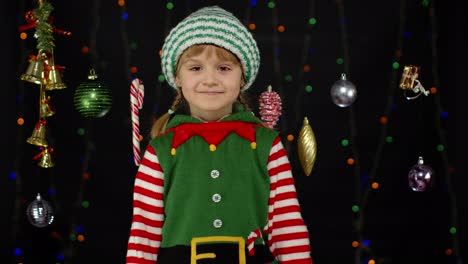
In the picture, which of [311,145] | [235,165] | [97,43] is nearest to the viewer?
[235,165]

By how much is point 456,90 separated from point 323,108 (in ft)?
2.16

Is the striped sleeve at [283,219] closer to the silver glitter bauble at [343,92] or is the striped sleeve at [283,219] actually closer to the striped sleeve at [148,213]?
the striped sleeve at [148,213]

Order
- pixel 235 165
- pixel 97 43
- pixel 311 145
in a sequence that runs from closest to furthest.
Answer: pixel 235 165 < pixel 311 145 < pixel 97 43

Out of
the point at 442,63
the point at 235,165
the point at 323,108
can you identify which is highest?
the point at 442,63

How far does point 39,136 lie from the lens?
263 centimetres

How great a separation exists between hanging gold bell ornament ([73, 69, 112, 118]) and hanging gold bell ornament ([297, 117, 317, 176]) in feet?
2.83

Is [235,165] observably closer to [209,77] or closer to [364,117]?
[209,77]

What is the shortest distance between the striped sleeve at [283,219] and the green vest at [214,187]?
0.09 feet

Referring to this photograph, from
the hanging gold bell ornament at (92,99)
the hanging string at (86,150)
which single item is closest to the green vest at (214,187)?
the hanging gold bell ornament at (92,99)

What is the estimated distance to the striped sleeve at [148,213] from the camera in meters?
1.93

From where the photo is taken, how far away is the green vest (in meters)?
1.89

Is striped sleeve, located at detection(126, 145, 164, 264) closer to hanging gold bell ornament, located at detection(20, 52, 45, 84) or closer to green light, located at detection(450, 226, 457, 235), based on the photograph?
hanging gold bell ornament, located at detection(20, 52, 45, 84)

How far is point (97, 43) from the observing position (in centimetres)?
285

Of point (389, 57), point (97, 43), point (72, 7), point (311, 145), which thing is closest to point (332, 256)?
point (311, 145)
